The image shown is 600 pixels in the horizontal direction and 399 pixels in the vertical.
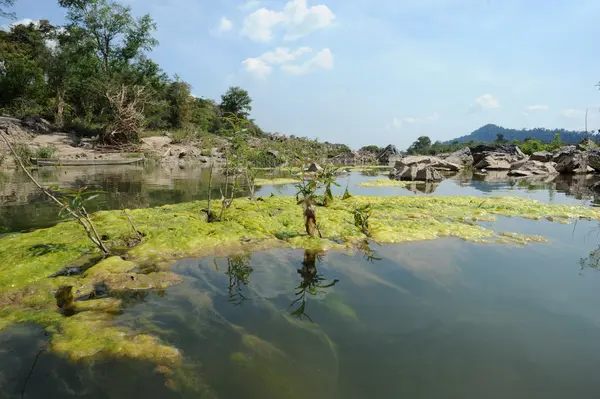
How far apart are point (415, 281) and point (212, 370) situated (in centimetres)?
275

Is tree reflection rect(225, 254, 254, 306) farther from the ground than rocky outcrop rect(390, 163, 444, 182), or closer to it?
closer to it

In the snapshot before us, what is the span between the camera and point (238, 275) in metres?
4.49

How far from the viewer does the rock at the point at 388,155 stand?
44644 mm

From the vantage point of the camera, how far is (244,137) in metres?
6.98

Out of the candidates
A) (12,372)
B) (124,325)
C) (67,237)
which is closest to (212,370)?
(124,325)

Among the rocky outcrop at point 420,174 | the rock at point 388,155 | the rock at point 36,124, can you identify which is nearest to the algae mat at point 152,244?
the rocky outcrop at point 420,174

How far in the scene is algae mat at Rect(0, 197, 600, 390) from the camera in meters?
3.03

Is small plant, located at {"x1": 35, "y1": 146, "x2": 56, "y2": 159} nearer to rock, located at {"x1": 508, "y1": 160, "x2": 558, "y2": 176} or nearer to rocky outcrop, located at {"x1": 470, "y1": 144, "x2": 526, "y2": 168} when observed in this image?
rock, located at {"x1": 508, "y1": 160, "x2": 558, "y2": 176}

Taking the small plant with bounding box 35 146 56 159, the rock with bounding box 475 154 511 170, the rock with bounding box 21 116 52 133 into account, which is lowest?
the rock with bounding box 475 154 511 170

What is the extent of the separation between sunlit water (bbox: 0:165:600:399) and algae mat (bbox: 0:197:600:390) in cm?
21

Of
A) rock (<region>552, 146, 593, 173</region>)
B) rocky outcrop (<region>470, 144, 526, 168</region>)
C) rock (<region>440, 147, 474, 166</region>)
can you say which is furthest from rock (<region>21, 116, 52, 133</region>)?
rocky outcrop (<region>470, 144, 526, 168</region>)

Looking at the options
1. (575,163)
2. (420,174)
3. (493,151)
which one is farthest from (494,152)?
(420,174)

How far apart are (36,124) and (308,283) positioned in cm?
3017

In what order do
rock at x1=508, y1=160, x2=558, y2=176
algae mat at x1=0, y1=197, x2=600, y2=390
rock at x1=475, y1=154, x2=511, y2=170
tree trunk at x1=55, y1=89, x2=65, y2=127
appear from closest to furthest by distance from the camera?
algae mat at x1=0, y1=197, x2=600, y2=390 < rock at x1=508, y1=160, x2=558, y2=176 < tree trunk at x1=55, y1=89, x2=65, y2=127 < rock at x1=475, y1=154, x2=511, y2=170
